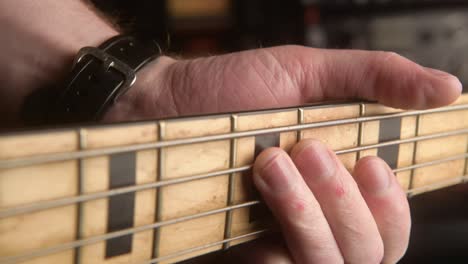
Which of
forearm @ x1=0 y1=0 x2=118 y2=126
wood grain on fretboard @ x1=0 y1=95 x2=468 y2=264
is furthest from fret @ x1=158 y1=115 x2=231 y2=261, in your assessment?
forearm @ x1=0 y1=0 x2=118 y2=126

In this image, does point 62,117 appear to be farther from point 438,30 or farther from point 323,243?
point 438,30

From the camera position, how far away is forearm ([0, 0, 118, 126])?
2.35 feet

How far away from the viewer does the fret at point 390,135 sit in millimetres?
581

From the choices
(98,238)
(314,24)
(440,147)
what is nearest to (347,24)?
(314,24)

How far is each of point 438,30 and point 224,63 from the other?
1.61 m

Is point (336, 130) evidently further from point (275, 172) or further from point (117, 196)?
point (117, 196)

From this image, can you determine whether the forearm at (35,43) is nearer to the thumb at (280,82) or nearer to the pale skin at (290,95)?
the pale skin at (290,95)

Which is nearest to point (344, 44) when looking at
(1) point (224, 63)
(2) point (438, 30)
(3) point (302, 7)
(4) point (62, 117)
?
(3) point (302, 7)

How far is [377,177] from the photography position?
58 cm

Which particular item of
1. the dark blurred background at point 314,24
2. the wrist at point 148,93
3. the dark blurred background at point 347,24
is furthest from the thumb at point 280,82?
the dark blurred background at point 347,24

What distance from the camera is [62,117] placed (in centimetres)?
63

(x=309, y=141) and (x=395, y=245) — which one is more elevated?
(x=309, y=141)

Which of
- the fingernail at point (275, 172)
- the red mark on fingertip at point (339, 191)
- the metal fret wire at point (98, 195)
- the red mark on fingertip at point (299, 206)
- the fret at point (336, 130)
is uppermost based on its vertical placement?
the fret at point (336, 130)

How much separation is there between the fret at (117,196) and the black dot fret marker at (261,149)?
0.12 m
